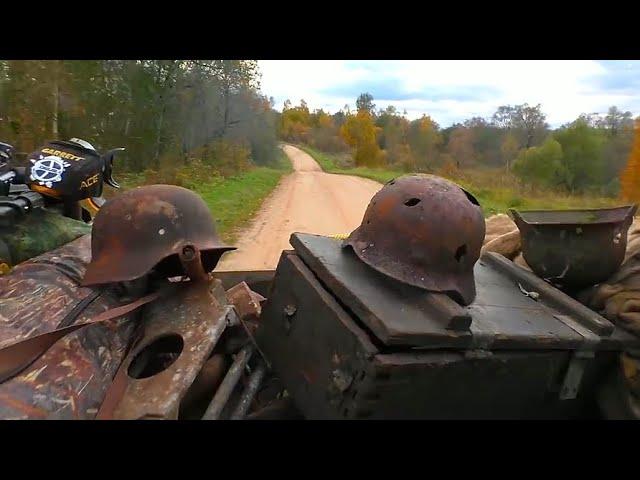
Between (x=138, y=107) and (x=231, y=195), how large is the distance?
4886 millimetres

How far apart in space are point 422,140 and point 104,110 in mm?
38212

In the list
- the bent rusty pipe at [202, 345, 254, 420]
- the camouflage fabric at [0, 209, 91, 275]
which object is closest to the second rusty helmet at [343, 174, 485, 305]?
the bent rusty pipe at [202, 345, 254, 420]

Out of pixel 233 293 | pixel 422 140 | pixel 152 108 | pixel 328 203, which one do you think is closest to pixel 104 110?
pixel 152 108

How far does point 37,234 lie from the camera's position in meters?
3.33

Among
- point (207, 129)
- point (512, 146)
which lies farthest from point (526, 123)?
point (207, 129)

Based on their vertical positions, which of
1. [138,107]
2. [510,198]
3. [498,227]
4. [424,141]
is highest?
[498,227]

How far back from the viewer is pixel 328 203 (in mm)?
19328

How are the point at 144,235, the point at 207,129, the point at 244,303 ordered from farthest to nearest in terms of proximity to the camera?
the point at 207,129
the point at 244,303
the point at 144,235

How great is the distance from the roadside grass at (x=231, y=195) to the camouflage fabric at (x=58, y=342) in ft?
28.9

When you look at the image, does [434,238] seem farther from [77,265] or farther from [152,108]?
[152,108]

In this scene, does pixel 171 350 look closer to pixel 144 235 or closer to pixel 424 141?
pixel 144 235

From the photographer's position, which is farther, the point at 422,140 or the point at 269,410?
the point at 422,140

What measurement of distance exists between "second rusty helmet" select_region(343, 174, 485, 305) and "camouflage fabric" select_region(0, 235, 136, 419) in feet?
3.79

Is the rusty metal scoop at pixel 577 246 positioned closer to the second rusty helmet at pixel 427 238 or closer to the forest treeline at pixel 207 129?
the second rusty helmet at pixel 427 238
